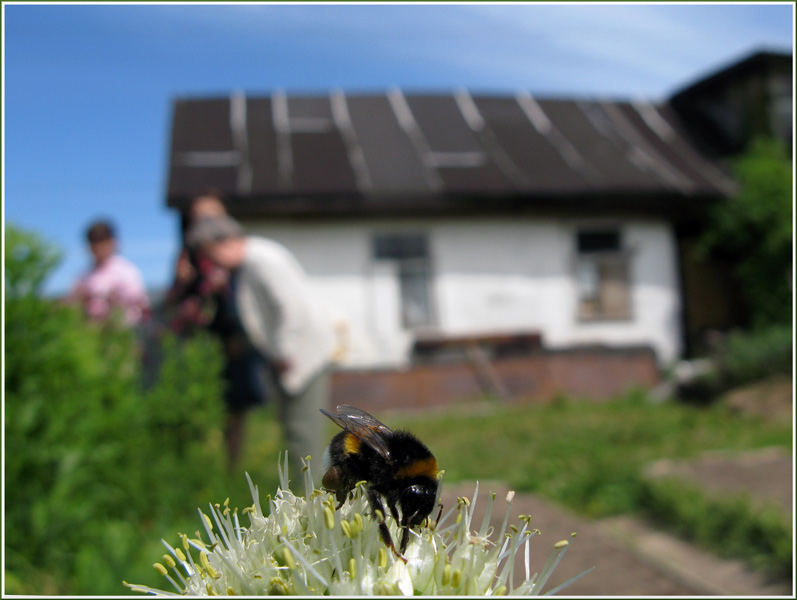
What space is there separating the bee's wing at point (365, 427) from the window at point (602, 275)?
11587mm

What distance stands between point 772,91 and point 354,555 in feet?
44.7

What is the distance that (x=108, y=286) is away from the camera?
15.8 ft

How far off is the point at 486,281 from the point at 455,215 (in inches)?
47.3

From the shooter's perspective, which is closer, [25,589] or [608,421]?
[25,589]

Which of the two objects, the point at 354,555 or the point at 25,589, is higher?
the point at 354,555

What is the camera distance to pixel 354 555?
2.54 feet

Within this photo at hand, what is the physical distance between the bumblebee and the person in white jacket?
9.49 ft

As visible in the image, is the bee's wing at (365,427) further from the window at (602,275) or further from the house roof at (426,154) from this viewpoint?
the window at (602,275)

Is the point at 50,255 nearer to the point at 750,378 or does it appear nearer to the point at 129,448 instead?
the point at 129,448

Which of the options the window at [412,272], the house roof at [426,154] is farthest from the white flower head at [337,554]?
the window at [412,272]

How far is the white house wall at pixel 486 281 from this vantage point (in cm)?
1109

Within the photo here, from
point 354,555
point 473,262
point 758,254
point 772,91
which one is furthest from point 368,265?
point 354,555

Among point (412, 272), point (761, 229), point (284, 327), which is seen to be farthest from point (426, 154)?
point (284, 327)

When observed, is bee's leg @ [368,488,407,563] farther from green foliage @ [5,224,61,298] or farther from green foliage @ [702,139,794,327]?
green foliage @ [702,139,794,327]
